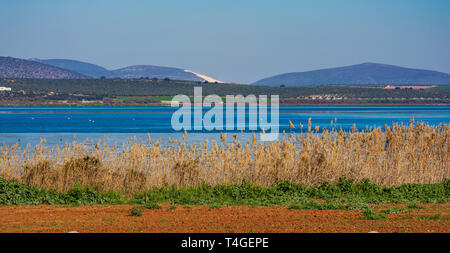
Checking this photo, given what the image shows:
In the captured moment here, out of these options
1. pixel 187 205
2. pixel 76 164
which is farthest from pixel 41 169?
pixel 187 205

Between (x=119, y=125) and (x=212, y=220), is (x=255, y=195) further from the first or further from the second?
(x=119, y=125)

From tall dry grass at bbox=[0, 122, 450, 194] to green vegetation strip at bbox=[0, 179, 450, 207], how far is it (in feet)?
1.91

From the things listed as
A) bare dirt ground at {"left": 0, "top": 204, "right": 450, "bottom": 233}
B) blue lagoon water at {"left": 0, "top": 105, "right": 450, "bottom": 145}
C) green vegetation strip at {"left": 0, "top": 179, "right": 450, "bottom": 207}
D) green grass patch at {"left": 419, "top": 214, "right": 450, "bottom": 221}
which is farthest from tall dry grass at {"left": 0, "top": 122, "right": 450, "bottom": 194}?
green grass patch at {"left": 419, "top": 214, "right": 450, "bottom": 221}

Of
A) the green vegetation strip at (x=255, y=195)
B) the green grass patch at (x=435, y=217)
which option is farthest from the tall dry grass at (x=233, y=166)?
the green grass patch at (x=435, y=217)

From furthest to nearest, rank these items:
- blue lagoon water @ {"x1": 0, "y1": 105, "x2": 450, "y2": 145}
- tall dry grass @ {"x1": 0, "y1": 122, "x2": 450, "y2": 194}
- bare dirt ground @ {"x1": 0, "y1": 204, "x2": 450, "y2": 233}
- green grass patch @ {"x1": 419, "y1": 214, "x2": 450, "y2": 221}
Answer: blue lagoon water @ {"x1": 0, "y1": 105, "x2": 450, "y2": 145} → tall dry grass @ {"x1": 0, "y1": 122, "x2": 450, "y2": 194} → green grass patch @ {"x1": 419, "y1": 214, "x2": 450, "y2": 221} → bare dirt ground @ {"x1": 0, "y1": 204, "x2": 450, "y2": 233}

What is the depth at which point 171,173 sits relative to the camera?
52.6 feet

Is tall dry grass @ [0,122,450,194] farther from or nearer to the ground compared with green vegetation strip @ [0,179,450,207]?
farther from the ground

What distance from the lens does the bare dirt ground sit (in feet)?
35.3

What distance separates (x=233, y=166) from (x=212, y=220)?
4514mm

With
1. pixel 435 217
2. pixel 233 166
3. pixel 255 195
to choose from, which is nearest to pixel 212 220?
pixel 255 195

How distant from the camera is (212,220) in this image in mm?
11625

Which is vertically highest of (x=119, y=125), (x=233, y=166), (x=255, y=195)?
(x=233, y=166)

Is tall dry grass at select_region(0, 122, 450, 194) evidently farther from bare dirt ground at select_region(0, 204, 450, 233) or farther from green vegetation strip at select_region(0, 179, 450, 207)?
bare dirt ground at select_region(0, 204, 450, 233)

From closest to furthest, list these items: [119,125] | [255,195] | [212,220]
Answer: [212,220], [255,195], [119,125]
